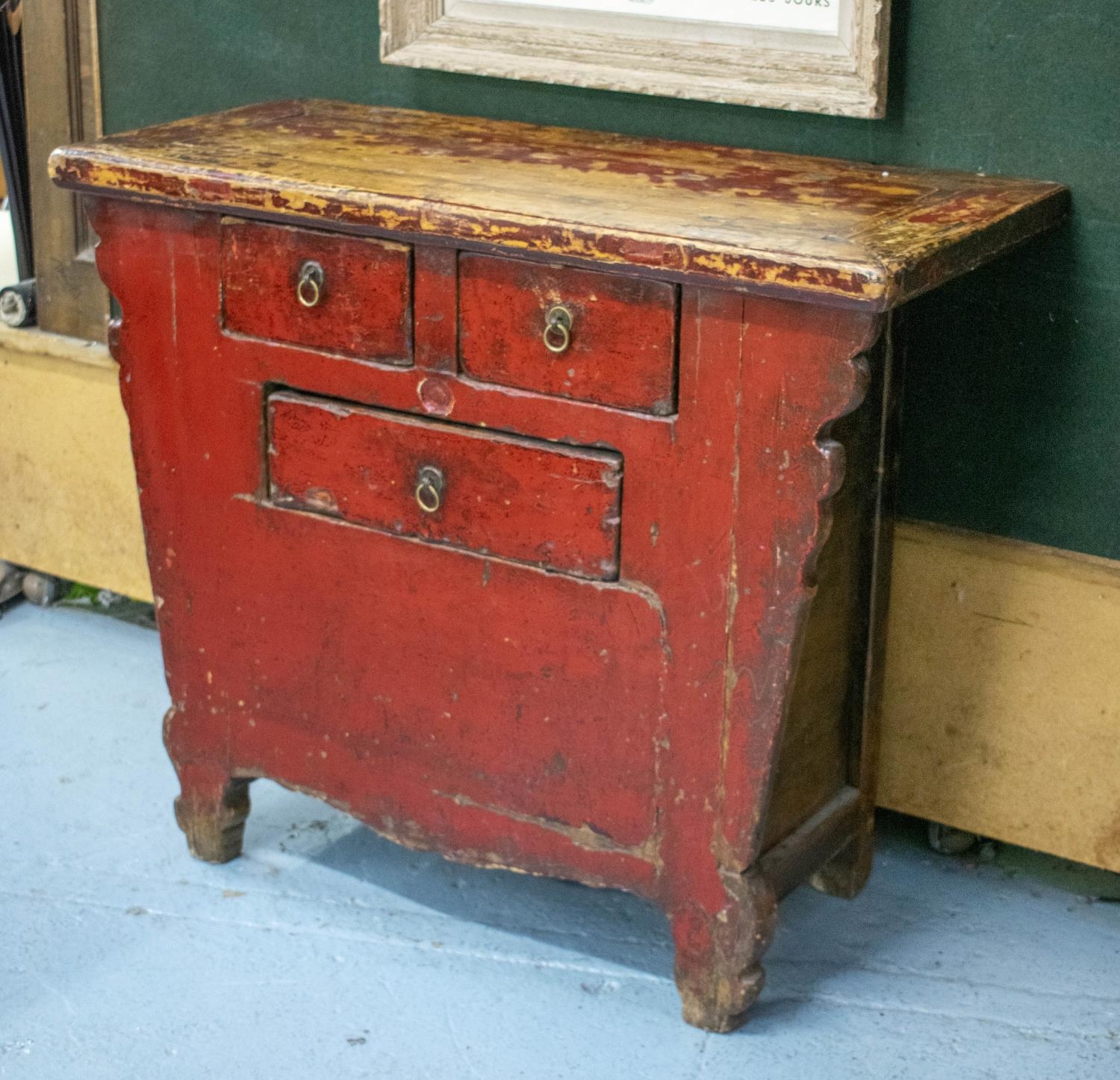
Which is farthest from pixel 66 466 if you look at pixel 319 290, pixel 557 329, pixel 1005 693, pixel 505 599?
pixel 1005 693

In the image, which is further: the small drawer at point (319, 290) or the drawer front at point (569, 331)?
the small drawer at point (319, 290)

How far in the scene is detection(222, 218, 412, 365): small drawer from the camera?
2.22 meters

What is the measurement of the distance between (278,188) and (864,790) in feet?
4.03

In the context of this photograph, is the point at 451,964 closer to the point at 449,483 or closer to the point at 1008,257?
the point at 449,483

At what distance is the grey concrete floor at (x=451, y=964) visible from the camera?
2320 millimetres

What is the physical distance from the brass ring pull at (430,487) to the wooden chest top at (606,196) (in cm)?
31

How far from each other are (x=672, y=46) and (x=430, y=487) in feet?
2.52

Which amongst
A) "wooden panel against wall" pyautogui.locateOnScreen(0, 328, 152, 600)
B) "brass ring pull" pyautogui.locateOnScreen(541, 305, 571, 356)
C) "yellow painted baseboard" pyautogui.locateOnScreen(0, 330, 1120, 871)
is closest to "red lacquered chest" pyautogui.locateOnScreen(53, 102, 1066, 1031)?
"brass ring pull" pyautogui.locateOnScreen(541, 305, 571, 356)

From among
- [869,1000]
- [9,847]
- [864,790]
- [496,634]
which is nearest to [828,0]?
[496,634]

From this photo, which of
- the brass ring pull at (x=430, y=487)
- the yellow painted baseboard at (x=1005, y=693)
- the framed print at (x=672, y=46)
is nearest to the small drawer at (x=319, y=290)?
the brass ring pull at (x=430, y=487)

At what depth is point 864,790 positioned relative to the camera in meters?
2.64

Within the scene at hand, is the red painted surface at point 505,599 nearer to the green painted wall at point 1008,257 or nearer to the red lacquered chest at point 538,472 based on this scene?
the red lacquered chest at point 538,472

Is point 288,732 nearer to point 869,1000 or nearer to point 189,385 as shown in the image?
point 189,385

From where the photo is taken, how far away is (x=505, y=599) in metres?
2.29
